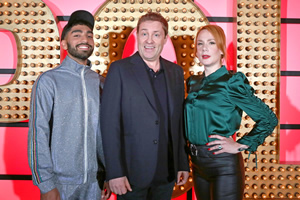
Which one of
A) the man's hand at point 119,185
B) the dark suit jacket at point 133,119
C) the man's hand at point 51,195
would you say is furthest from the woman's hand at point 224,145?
the man's hand at point 51,195

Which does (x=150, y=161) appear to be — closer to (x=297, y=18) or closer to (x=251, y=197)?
(x=251, y=197)

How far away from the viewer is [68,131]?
6.42ft

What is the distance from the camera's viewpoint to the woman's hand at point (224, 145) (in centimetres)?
197

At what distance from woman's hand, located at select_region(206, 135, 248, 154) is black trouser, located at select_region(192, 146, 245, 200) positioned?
0.12ft

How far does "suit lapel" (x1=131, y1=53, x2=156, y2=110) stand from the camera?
194cm

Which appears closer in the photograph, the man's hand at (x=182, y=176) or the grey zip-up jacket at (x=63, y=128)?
the grey zip-up jacket at (x=63, y=128)

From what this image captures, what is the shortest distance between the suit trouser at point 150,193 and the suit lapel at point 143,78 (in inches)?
28.2

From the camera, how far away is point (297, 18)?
3.15 meters

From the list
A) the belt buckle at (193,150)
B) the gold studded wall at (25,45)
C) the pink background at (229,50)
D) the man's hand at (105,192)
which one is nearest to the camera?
the belt buckle at (193,150)

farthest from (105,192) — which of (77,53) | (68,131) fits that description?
(77,53)

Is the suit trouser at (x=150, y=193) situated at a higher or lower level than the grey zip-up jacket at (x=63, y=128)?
lower

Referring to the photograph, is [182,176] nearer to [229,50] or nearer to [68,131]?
[68,131]

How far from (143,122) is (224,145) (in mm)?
731

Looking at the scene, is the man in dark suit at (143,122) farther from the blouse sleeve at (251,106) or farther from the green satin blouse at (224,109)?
the blouse sleeve at (251,106)
